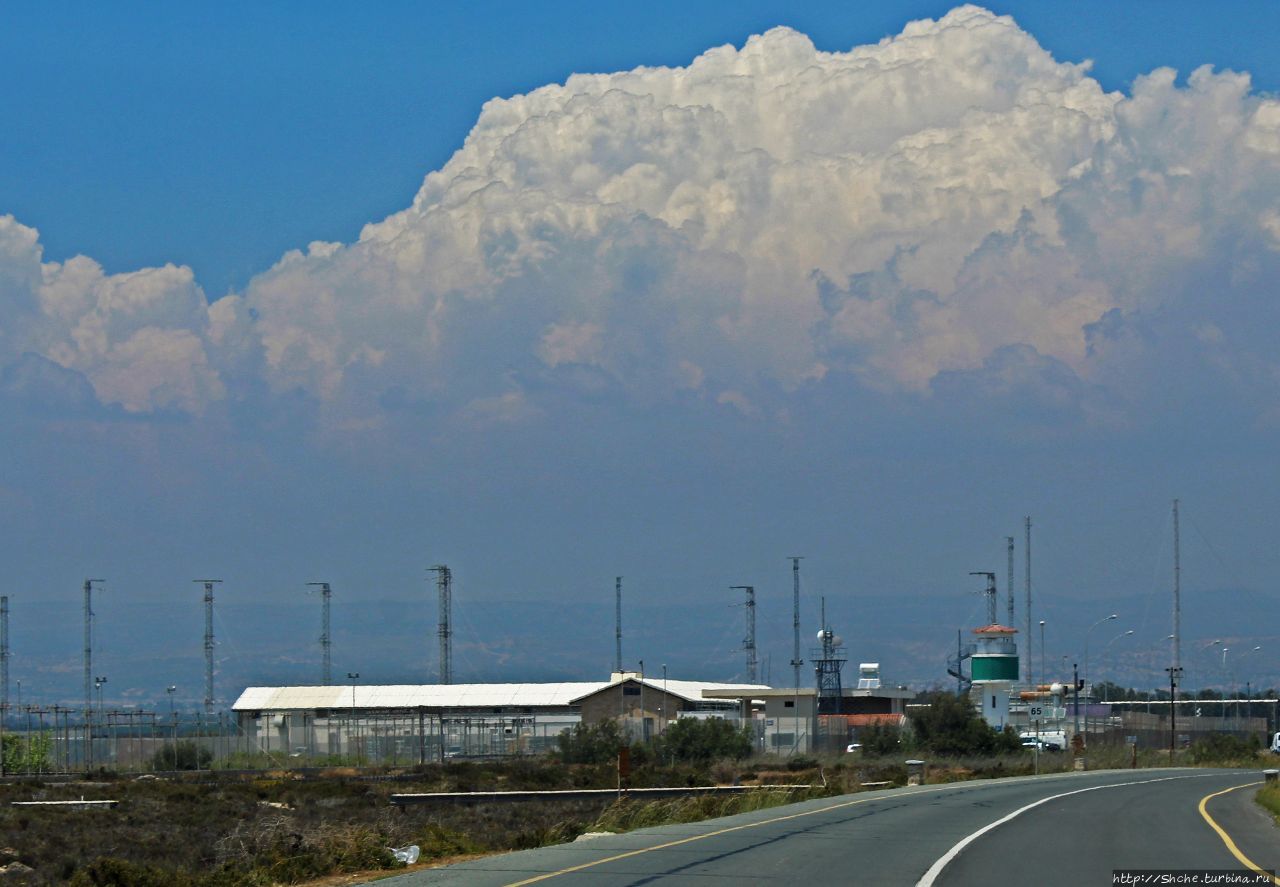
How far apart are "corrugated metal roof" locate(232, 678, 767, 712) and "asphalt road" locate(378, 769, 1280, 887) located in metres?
71.5

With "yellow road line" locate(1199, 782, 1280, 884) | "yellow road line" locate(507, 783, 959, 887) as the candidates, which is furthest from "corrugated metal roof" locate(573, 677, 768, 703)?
"yellow road line" locate(1199, 782, 1280, 884)

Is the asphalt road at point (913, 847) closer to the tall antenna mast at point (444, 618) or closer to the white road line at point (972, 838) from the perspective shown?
the white road line at point (972, 838)

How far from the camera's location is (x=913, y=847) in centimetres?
2619

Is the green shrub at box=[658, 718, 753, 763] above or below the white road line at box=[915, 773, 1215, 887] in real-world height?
below

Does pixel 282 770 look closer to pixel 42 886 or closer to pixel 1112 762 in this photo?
pixel 1112 762

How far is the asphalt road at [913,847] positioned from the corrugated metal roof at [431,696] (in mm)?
71530

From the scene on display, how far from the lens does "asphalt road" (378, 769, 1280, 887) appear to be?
21672mm

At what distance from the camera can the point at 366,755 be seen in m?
88.2

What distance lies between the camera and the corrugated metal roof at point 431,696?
111500 mm

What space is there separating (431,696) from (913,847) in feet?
305

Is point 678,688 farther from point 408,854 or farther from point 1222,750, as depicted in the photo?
point 408,854

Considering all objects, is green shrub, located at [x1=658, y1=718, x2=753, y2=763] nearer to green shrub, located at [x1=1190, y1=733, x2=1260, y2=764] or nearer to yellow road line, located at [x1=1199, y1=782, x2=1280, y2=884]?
green shrub, located at [x1=1190, y1=733, x2=1260, y2=764]

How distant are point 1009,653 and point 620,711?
86.9 feet

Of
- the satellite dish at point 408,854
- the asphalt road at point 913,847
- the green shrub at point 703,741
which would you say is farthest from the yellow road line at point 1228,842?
the green shrub at point 703,741
